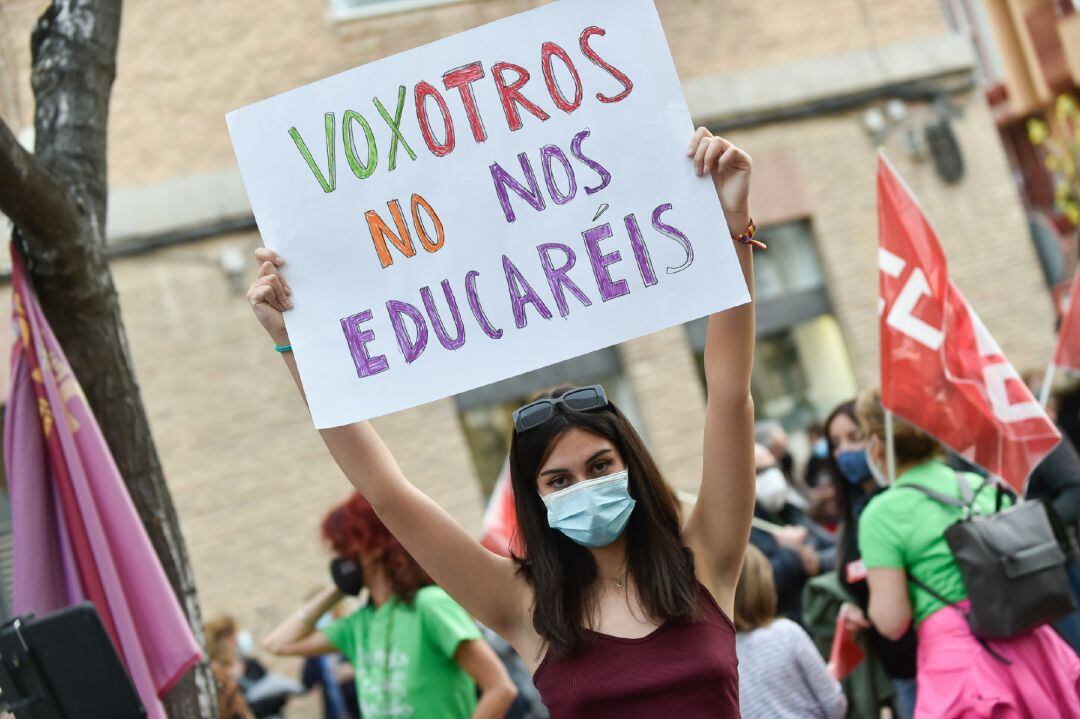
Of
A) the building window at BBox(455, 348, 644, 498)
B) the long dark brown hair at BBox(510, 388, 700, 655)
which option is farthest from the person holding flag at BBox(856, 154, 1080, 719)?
the building window at BBox(455, 348, 644, 498)

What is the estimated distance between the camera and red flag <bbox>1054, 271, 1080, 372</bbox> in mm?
5516

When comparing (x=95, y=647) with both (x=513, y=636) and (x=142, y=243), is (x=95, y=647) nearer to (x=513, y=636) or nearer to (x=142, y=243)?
(x=513, y=636)

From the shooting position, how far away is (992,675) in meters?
3.72

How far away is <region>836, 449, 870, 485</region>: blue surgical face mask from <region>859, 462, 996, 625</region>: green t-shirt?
0.91 m

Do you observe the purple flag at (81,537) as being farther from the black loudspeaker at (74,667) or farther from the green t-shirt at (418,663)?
the green t-shirt at (418,663)

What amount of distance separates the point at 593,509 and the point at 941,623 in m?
1.75

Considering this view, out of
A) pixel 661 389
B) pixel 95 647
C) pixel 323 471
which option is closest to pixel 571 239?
pixel 95 647

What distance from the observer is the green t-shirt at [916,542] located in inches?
155

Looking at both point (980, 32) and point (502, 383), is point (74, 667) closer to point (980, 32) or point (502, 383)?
point (502, 383)

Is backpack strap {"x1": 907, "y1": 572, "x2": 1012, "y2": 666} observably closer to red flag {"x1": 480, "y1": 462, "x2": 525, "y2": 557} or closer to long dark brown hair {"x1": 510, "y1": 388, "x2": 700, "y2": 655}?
long dark brown hair {"x1": 510, "y1": 388, "x2": 700, "y2": 655}

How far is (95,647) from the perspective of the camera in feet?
9.62

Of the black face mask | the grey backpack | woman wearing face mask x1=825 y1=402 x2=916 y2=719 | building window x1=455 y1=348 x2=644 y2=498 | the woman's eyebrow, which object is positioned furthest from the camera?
building window x1=455 y1=348 x2=644 y2=498

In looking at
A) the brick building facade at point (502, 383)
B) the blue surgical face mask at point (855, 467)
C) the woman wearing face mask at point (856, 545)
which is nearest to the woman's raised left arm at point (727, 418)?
the woman wearing face mask at point (856, 545)

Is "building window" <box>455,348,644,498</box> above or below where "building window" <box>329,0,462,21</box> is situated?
below
